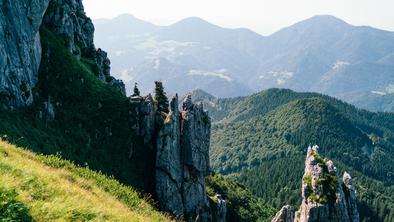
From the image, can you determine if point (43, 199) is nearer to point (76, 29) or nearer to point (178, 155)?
point (178, 155)

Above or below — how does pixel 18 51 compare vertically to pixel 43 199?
above

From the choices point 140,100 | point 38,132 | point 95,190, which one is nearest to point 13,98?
point 38,132

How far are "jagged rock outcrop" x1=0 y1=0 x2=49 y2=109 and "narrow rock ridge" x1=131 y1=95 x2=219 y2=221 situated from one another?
67.1 feet

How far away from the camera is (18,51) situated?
62812mm

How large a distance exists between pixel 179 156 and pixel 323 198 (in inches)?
Answer: 1037

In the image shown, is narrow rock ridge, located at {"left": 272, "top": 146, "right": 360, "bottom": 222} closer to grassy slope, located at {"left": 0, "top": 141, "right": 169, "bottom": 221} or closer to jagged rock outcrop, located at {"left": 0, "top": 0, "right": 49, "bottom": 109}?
jagged rock outcrop, located at {"left": 0, "top": 0, "right": 49, "bottom": 109}

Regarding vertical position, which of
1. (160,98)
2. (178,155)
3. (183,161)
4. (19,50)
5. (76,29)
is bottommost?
(183,161)

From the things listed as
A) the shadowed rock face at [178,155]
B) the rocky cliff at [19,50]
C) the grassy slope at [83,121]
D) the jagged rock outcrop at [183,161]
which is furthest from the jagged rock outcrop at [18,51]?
the jagged rock outcrop at [183,161]

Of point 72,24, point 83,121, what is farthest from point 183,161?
point 72,24

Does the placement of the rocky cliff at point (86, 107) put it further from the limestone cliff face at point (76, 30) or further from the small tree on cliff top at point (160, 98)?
the small tree on cliff top at point (160, 98)

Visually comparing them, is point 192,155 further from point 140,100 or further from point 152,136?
point 140,100

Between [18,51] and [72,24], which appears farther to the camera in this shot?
[72,24]

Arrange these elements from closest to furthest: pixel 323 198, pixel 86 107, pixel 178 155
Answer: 1. pixel 86 107
2. pixel 323 198
3. pixel 178 155

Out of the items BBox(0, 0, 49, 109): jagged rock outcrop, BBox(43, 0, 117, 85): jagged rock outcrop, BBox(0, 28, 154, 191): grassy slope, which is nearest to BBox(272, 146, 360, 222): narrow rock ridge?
BBox(0, 28, 154, 191): grassy slope
